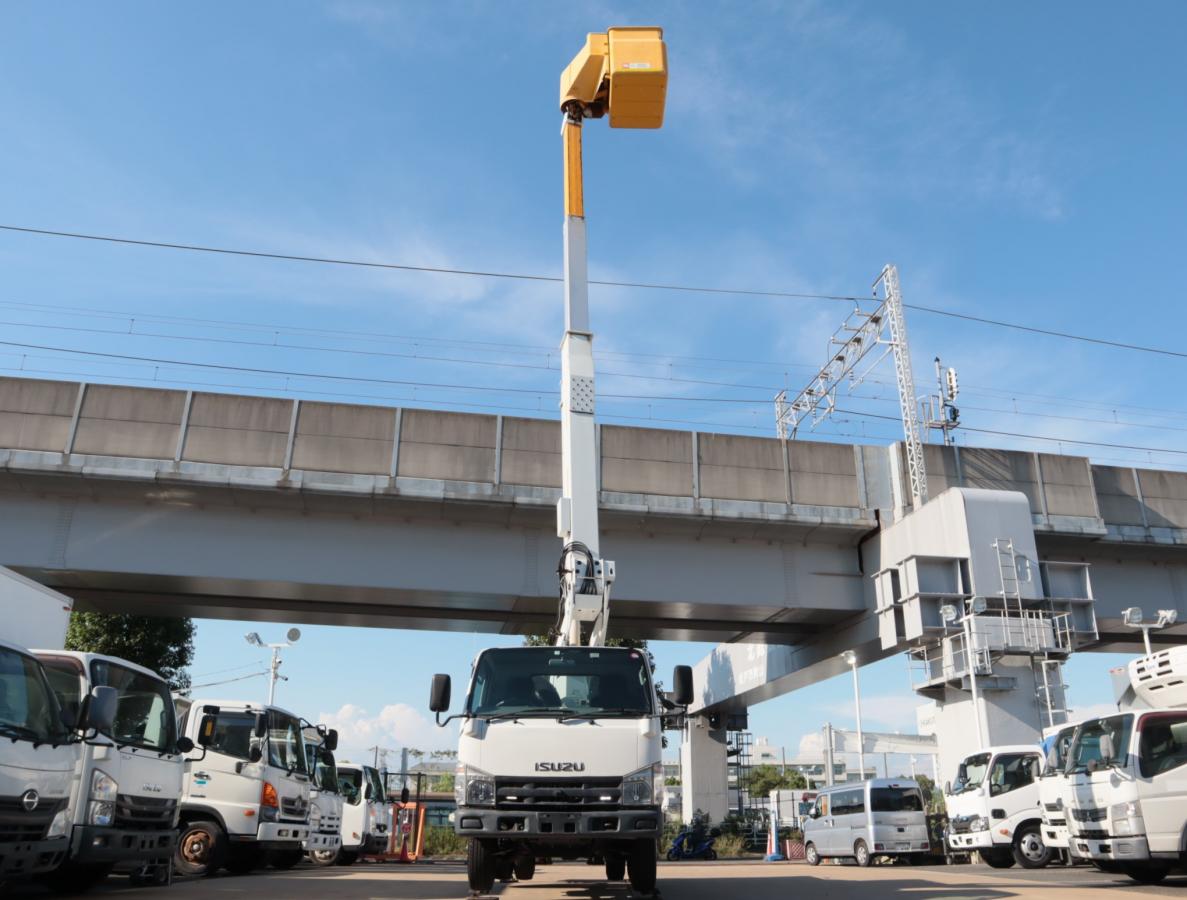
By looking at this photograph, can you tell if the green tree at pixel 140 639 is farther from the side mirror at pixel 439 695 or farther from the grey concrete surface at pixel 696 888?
the side mirror at pixel 439 695

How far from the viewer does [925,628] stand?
18141 mm

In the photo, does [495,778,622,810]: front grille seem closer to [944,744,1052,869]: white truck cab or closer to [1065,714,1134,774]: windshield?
[1065,714,1134,774]: windshield

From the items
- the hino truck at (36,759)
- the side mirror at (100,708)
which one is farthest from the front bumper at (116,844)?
the side mirror at (100,708)

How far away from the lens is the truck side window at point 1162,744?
10.6 metres

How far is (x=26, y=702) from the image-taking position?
752 centimetres

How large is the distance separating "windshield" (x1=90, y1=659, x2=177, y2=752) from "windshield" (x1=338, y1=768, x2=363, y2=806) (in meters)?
11.1

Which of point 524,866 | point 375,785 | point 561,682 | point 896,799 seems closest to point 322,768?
point 375,785

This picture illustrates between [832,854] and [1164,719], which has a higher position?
[1164,719]

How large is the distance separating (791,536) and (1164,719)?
31.1ft

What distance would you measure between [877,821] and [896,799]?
2.21ft

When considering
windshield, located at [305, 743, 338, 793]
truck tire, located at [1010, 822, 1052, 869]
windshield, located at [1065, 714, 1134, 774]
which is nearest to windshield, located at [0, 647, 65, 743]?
windshield, located at [305, 743, 338, 793]

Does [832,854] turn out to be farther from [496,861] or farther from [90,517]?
[90,517]

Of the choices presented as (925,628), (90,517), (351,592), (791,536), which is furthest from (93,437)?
(925,628)

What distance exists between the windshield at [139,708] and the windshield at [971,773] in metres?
13.8
